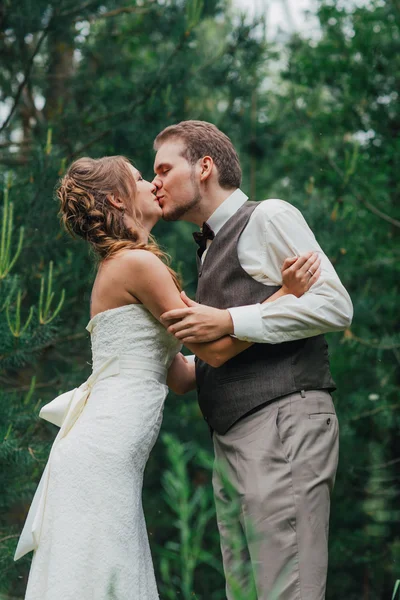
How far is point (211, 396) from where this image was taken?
8.77ft

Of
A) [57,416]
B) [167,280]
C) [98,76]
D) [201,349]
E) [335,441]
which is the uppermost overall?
[98,76]

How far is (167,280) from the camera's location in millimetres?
2592

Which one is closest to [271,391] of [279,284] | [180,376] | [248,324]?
[248,324]

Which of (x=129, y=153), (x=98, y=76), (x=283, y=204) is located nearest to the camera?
(x=283, y=204)

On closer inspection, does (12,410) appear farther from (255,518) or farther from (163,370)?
(255,518)

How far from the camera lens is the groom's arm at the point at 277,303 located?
2455 mm

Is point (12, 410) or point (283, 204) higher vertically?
point (283, 204)

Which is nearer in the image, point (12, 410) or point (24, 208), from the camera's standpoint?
point (12, 410)

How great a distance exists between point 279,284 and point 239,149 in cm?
496

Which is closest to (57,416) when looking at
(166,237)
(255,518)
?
(255,518)

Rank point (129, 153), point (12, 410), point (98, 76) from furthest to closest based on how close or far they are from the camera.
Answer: point (98, 76), point (129, 153), point (12, 410)

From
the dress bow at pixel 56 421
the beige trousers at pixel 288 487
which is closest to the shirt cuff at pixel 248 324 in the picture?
the beige trousers at pixel 288 487

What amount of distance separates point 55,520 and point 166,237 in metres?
4.06

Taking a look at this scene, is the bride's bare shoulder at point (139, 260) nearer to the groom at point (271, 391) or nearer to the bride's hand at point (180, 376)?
the groom at point (271, 391)
